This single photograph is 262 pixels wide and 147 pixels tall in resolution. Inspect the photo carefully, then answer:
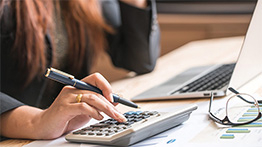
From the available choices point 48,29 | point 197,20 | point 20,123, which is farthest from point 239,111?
point 197,20

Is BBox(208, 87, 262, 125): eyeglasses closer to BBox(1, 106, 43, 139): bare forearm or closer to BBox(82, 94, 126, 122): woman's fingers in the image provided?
BBox(82, 94, 126, 122): woman's fingers

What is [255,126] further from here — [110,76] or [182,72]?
[110,76]

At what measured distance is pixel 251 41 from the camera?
2.45 feet

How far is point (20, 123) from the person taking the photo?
735 millimetres

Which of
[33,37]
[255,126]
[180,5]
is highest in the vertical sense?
[180,5]

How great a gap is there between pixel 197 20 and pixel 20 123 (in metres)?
2.16

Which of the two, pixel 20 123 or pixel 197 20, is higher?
pixel 197 20

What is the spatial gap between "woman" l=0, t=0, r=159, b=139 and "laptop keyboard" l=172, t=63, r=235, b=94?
0.99 ft

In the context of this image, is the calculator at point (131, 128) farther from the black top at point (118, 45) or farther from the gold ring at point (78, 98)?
the black top at point (118, 45)

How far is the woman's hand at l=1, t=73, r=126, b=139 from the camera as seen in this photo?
668 millimetres

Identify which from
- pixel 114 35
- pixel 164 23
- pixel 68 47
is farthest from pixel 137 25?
pixel 164 23


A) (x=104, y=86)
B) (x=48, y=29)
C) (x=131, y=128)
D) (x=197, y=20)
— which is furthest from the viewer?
(x=197, y=20)

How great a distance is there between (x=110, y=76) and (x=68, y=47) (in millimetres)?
1519

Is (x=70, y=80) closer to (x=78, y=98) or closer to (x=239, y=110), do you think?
(x=78, y=98)
